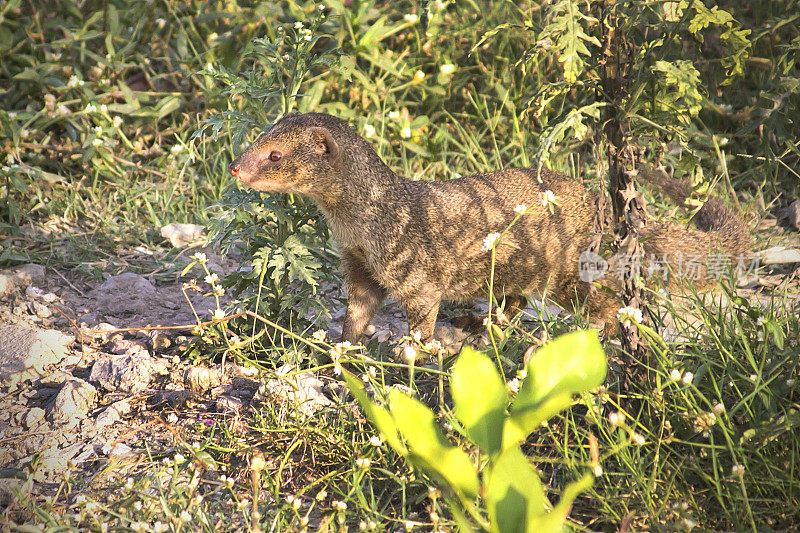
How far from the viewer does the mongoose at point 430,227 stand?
300 cm

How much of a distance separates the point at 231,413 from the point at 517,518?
1.32 m

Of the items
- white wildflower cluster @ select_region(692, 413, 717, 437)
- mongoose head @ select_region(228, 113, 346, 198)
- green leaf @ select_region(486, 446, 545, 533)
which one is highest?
green leaf @ select_region(486, 446, 545, 533)

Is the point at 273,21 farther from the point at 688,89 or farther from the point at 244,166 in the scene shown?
the point at 688,89

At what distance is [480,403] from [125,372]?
165 centimetres

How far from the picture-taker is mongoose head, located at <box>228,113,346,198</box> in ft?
9.42

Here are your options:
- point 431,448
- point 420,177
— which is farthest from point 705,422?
point 420,177

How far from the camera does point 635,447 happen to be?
2051mm

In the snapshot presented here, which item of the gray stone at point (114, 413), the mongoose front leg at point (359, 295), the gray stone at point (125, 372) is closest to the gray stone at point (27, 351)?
the gray stone at point (125, 372)

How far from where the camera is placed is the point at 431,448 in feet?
5.10

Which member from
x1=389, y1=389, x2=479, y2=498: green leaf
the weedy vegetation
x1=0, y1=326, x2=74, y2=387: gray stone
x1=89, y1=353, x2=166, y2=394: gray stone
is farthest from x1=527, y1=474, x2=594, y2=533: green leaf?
x1=0, y1=326, x2=74, y2=387: gray stone

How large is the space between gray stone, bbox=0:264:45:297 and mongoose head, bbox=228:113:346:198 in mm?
1359

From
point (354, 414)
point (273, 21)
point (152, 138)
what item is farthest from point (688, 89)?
point (152, 138)

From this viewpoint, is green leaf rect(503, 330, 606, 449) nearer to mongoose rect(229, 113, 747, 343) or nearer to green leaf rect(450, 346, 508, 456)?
green leaf rect(450, 346, 508, 456)

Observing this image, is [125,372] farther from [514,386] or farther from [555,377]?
[555,377]
